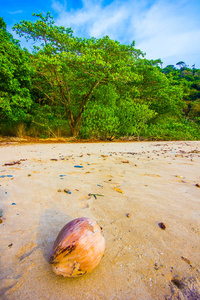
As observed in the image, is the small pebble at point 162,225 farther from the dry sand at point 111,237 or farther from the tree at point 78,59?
the tree at point 78,59

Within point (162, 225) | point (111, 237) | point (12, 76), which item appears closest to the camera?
point (111, 237)

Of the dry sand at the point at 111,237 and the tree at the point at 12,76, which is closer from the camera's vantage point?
the dry sand at the point at 111,237

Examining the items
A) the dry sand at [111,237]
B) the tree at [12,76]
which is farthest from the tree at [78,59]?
the dry sand at [111,237]

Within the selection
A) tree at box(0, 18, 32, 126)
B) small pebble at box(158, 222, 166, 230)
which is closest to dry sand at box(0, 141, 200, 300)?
small pebble at box(158, 222, 166, 230)

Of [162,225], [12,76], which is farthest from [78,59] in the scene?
[162,225]

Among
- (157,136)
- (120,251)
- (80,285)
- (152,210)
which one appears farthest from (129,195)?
(157,136)

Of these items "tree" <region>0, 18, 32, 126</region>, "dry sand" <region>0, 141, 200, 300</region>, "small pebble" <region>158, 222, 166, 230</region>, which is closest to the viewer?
"dry sand" <region>0, 141, 200, 300</region>

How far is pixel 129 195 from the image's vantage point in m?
1.80

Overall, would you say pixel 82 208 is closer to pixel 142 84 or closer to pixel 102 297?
pixel 102 297

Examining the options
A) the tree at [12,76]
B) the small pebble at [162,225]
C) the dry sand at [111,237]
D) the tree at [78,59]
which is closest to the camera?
the dry sand at [111,237]

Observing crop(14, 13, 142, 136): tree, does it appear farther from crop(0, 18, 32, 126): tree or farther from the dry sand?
the dry sand

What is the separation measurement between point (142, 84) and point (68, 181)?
1349 cm

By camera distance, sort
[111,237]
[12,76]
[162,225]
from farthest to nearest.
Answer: [12,76] < [162,225] < [111,237]

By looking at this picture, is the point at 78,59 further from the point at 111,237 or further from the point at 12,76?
the point at 111,237
